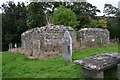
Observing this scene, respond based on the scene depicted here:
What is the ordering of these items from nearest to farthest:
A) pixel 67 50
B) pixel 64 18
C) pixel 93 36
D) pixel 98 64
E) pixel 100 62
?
pixel 98 64 < pixel 100 62 < pixel 67 50 < pixel 93 36 < pixel 64 18

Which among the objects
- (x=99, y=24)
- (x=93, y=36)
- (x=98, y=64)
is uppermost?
(x=99, y=24)

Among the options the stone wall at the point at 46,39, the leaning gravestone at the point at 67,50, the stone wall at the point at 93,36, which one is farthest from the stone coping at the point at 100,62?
the stone wall at the point at 93,36

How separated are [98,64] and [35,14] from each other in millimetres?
24228

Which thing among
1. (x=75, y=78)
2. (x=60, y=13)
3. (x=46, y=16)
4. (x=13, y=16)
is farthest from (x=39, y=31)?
(x=13, y=16)

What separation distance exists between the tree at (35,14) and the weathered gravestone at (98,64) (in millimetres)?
23159

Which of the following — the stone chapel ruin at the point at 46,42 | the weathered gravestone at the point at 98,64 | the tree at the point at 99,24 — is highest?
the tree at the point at 99,24

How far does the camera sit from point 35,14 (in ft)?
101

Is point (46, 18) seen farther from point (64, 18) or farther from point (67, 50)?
point (67, 50)

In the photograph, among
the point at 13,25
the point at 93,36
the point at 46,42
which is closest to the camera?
the point at 46,42

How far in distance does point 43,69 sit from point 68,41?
2129 mm

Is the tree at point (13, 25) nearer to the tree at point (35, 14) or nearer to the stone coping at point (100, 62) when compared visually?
the tree at point (35, 14)

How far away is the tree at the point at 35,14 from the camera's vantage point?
1198 inches

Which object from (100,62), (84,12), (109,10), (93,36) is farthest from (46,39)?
(109,10)

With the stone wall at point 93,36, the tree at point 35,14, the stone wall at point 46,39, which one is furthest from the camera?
the tree at point 35,14
